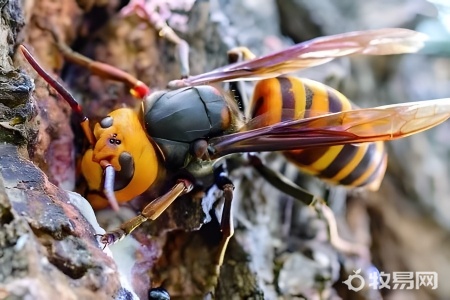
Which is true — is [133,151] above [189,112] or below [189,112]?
below

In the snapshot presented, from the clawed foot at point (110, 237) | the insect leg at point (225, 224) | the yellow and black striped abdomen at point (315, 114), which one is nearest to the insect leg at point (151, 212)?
the clawed foot at point (110, 237)

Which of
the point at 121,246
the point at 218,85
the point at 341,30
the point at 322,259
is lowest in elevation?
the point at 121,246

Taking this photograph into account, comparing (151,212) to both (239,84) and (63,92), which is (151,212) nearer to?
(63,92)

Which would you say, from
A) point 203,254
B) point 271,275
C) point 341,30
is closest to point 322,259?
point 271,275

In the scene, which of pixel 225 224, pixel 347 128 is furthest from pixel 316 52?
pixel 225 224

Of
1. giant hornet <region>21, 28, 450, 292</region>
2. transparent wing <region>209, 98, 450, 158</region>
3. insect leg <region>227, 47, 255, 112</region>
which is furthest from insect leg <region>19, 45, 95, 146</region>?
insect leg <region>227, 47, 255, 112</region>

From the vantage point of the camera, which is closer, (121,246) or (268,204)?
(121,246)

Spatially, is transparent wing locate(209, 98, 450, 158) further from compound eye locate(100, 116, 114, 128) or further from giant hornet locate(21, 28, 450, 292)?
compound eye locate(100, 116, 114, 128)

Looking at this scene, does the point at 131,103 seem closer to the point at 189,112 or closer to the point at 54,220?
the point at 189,112

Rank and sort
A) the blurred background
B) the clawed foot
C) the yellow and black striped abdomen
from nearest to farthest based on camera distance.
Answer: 1. the clawed foot
2. the blurred background
3. the yellow and black striped abdomen
